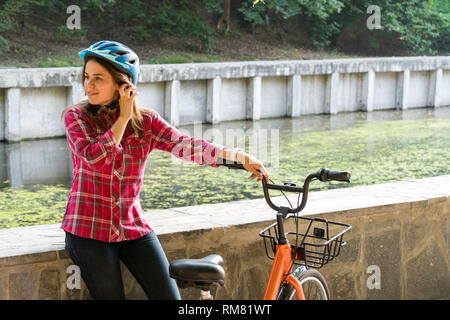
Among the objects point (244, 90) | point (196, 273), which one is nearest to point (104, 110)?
point (196, 273)

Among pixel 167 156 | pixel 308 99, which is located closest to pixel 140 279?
pixel 167 156

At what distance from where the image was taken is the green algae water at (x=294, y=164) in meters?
9.00

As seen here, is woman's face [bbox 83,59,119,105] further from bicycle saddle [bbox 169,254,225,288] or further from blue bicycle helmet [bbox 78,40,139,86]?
bicycle saddle [bbox 169,254,225,288]

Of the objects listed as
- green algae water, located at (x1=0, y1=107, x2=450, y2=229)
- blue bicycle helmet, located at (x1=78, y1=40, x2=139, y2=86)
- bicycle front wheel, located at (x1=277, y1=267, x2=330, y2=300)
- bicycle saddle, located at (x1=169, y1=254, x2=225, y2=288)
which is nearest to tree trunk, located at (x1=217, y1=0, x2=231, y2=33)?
green algae water, located at (x1=0, y1=107, x2=450, y2=229)

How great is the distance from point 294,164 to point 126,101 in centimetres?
884

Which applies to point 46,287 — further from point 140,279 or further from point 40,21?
point 40,21

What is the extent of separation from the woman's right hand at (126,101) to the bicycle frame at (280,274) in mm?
808

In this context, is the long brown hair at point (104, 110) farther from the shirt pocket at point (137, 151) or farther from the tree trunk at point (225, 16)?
the tree trunk at point (225, 16)

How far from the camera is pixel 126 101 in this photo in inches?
114

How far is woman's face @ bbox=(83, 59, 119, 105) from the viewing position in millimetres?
2906

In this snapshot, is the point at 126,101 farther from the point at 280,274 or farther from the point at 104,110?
the point at 280,274

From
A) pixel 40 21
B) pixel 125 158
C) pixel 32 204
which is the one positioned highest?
pixel 40 21

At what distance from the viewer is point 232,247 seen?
3734 millimetres
